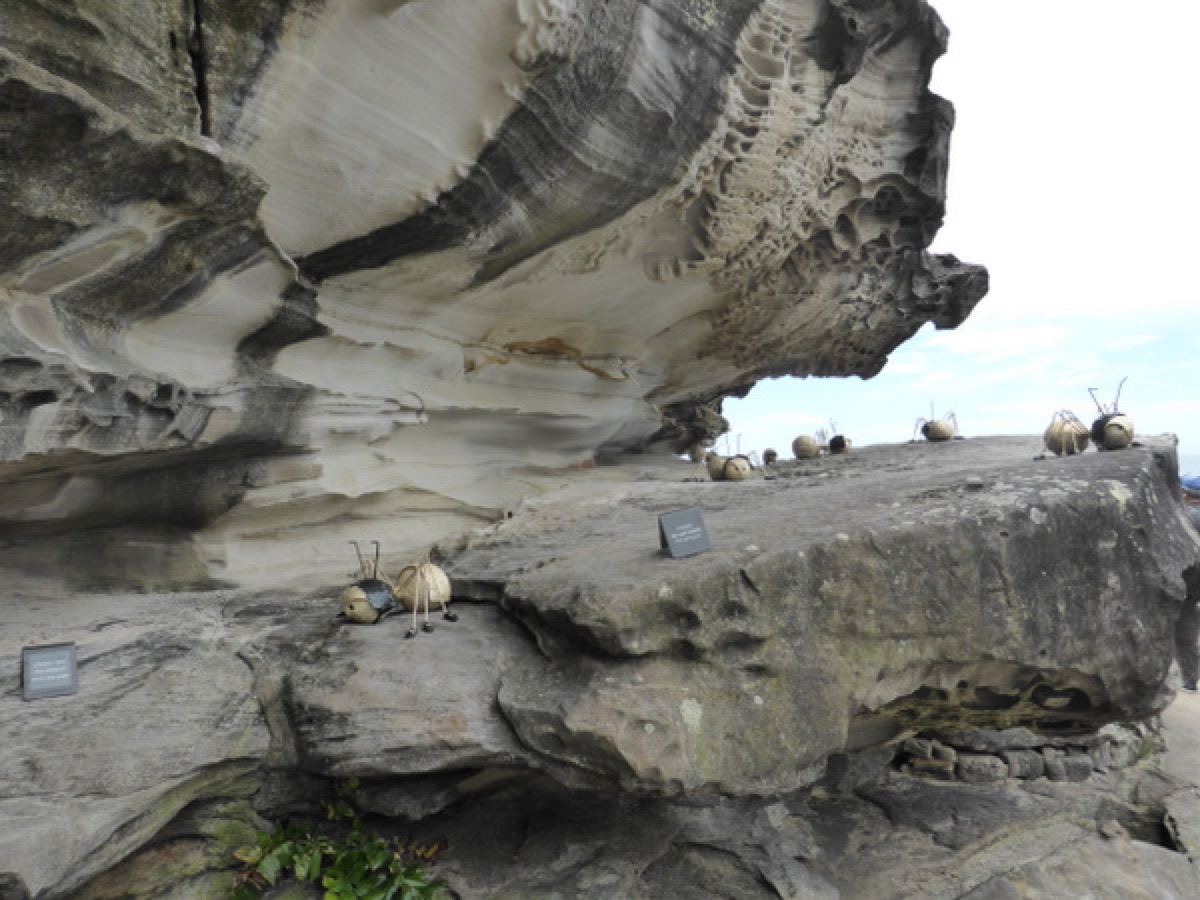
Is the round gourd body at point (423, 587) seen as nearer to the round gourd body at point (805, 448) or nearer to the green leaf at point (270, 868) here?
the green leaf at point (270, 868)

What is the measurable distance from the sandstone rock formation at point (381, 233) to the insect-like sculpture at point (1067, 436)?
2.81m

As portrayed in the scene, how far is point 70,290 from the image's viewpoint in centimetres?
361

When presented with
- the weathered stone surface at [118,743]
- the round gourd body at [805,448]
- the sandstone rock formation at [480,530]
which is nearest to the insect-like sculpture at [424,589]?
the sandstone rock formation at [480,530]

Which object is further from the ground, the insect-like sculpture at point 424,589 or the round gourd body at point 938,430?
the round gourd body at point 938,430

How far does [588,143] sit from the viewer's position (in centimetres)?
459

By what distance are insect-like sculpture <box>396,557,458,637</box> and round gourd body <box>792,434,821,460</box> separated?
6.13 meters

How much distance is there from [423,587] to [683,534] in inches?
59.4

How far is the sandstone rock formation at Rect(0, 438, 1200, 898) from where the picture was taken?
10.8ft

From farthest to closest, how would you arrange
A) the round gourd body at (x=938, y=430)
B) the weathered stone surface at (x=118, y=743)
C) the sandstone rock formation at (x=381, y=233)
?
the round gourd body at (x=938, y=430), the sandstone rock formation at (x=381, y=233), the weathered stone surface at (x=118, y=743)

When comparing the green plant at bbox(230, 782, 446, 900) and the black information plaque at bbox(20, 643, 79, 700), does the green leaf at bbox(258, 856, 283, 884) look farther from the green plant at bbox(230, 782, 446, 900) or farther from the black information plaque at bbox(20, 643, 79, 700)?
the black information plaque at bbox(20, 643, 79, 700)

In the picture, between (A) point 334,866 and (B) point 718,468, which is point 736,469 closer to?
(B) point 718,468

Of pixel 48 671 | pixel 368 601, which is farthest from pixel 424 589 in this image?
pixel 48 671

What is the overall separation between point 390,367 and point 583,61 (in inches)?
112

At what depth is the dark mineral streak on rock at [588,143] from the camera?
4.22 metres
